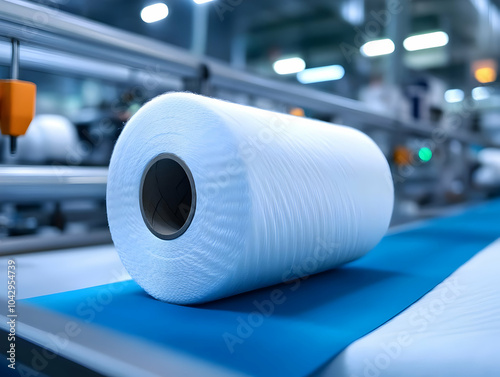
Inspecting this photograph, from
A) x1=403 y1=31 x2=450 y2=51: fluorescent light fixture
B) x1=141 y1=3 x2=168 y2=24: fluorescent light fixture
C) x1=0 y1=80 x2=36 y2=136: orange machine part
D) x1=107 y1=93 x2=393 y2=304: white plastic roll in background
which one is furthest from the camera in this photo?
x1=403 y1=31 x2=450 y2=51: fluorescent light fixture

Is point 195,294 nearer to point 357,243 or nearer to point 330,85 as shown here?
point 357,243

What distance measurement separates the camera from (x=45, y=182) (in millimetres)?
1134

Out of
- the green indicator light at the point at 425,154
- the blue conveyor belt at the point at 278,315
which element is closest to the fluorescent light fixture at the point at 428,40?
the green indicator light at the point at 425,154

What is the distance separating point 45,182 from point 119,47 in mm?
399

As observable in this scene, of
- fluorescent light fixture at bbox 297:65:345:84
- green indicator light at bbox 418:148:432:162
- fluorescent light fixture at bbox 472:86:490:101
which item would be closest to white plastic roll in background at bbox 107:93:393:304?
green indicator light at bbox 418:148:432:162

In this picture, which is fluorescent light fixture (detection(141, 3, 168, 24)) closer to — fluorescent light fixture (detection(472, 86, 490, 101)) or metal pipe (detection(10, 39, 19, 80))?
metal pipe (detection(10, 39, 19, 80))

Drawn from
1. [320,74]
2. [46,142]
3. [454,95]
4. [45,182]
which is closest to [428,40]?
[454,95]

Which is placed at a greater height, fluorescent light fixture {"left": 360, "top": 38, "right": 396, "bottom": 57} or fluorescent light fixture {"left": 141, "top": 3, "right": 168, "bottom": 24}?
fluorescent light fixture {"left": 360, "top": 38, "right": 396, "bottom": 57}

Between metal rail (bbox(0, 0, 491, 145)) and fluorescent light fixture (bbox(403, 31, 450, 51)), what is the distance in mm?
4100

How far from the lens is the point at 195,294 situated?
2.18 ft

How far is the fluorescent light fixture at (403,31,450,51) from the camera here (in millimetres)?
5078

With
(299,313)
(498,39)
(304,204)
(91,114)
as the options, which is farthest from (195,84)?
(498,39)

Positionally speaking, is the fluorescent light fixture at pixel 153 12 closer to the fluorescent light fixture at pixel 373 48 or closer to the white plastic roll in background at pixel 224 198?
the white plastic roll in background at pixel 224 198

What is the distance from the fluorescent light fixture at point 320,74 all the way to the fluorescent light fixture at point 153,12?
4.63 metres
